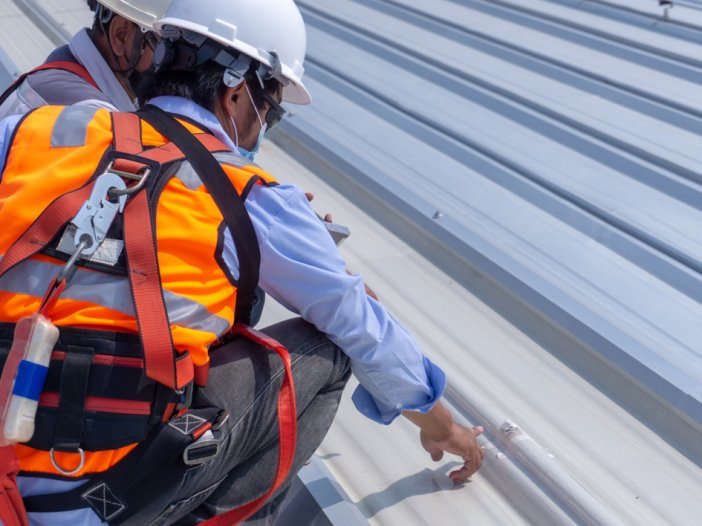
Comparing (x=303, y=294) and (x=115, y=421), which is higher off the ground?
(x=303, y=294)

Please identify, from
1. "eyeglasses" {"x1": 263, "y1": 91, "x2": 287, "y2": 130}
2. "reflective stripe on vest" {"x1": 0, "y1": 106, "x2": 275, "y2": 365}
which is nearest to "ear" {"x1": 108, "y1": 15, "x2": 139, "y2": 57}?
"eyeglasses" {"x1": 263, "y1": 91, "x2": 287, "y2": 130}

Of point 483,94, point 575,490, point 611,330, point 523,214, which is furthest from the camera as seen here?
point 483,94

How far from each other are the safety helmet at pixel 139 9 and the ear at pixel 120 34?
2 centimetres

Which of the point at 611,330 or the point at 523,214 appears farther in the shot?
the point at 523,214

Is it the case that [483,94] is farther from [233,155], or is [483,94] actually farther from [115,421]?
[115,421]

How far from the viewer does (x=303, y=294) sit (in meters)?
1.53

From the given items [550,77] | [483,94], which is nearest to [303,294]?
[483,94]

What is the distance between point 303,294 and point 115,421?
0.43 metres

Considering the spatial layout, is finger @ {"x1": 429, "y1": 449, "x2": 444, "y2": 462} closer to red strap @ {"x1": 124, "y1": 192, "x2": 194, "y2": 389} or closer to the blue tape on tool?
red strap @ {"x1": 124, "y1": 192, "x2": 194, "y2": 389}

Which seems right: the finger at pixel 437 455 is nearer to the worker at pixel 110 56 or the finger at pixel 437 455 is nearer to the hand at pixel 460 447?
the hand at pixel 460 447

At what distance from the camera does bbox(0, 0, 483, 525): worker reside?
1274 mm

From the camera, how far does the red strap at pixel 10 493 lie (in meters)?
1.27

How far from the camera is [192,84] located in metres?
1.60

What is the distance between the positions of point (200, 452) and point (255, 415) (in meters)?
0.17
